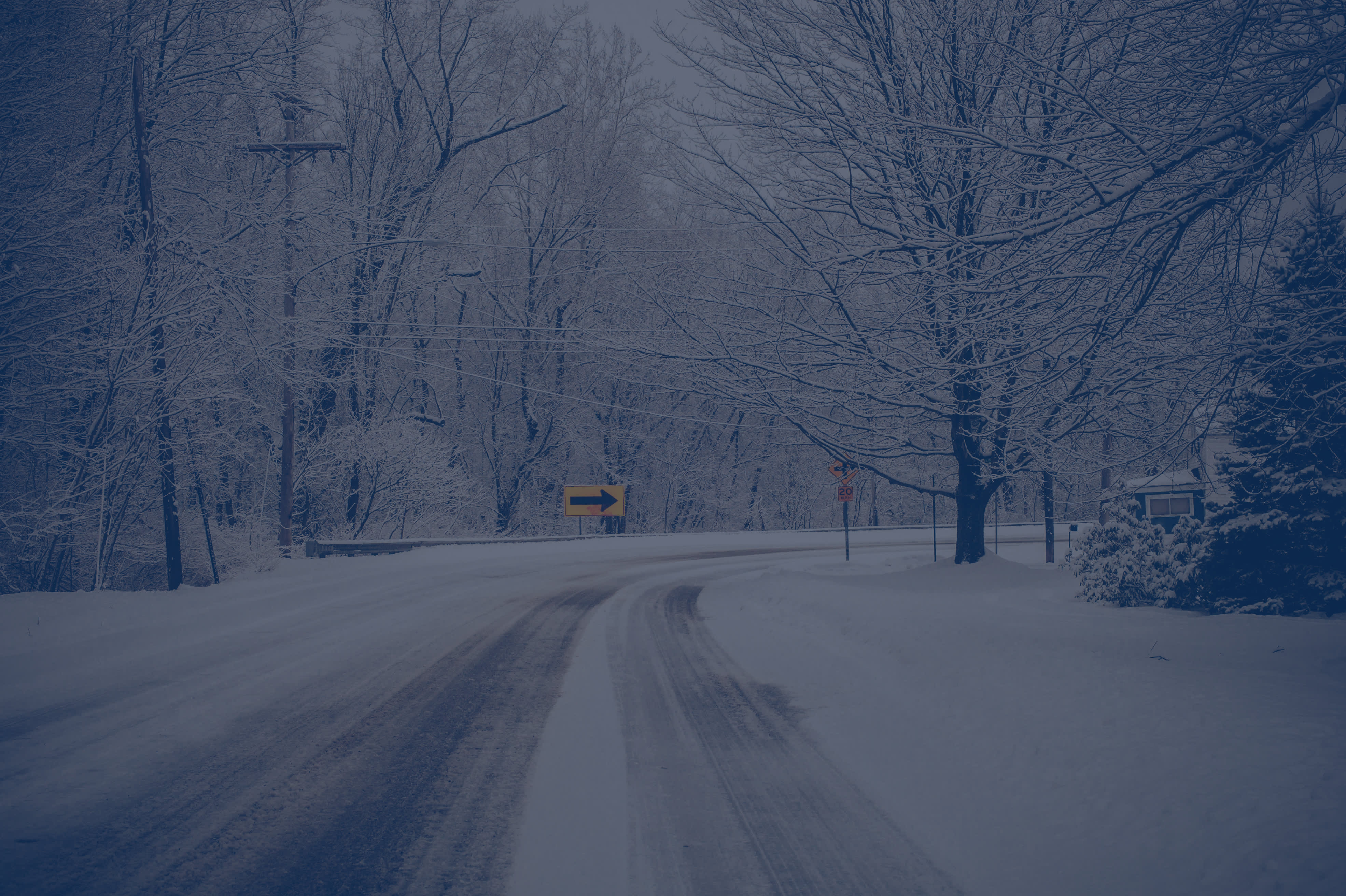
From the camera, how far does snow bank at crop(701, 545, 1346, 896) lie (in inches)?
144

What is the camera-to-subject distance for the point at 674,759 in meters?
5.47

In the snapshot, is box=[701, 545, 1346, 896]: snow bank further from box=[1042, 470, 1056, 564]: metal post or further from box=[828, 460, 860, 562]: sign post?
box=[1042, 470, 1056, 564]: metal post

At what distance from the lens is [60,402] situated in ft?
47.1

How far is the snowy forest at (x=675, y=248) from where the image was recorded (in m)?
6.50

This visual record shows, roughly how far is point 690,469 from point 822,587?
2811cm

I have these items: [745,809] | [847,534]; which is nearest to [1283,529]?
[847,534]

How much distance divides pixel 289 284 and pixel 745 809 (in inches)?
715

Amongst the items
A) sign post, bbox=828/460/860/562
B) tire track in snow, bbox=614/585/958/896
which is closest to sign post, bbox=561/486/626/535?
sign post, bbox=828/460/860/562

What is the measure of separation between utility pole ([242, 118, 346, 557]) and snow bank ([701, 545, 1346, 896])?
14.5 m

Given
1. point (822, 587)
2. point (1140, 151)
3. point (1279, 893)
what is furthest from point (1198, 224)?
point (822, 587)

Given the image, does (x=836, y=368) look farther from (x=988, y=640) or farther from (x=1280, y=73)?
(x=1280, y=73)

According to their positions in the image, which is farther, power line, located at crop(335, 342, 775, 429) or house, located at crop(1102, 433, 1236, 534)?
power line, located at crop(335, 342, 775, 429)


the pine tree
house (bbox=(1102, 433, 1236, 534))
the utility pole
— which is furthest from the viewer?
the utility pole

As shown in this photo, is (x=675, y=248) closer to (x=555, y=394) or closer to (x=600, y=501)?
(x=555, y=394)
